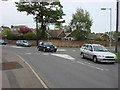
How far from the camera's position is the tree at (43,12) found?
54878 millimetres

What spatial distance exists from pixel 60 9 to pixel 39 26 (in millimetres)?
6809

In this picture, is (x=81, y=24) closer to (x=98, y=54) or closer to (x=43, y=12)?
(x=43, y=12)

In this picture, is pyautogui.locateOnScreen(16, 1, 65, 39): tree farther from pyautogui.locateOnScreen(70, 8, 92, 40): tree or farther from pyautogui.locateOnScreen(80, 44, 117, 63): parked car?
pyautogui.locateOnScreen(80, 44, 117, 63): parked car

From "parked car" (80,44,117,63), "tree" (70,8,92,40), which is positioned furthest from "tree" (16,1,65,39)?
"parked car" (80,44,117,63)

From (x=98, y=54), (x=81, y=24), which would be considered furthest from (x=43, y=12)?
(x=98, y=54)

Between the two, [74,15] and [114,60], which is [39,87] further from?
[74,15]

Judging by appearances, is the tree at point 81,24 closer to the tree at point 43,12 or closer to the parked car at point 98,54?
the tree at point 43,12

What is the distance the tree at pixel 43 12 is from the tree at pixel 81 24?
30.9 feet

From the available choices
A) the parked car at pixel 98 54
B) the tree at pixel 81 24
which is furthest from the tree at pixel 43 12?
the parked car at pixel 98 54

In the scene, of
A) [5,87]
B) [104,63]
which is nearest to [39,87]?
[5,87]

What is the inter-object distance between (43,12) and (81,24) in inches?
556

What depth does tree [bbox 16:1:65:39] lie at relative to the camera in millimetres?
54878

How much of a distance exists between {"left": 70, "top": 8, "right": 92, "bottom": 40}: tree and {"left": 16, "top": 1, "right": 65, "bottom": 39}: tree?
9.41 meters

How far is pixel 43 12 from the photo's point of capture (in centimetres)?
5500
